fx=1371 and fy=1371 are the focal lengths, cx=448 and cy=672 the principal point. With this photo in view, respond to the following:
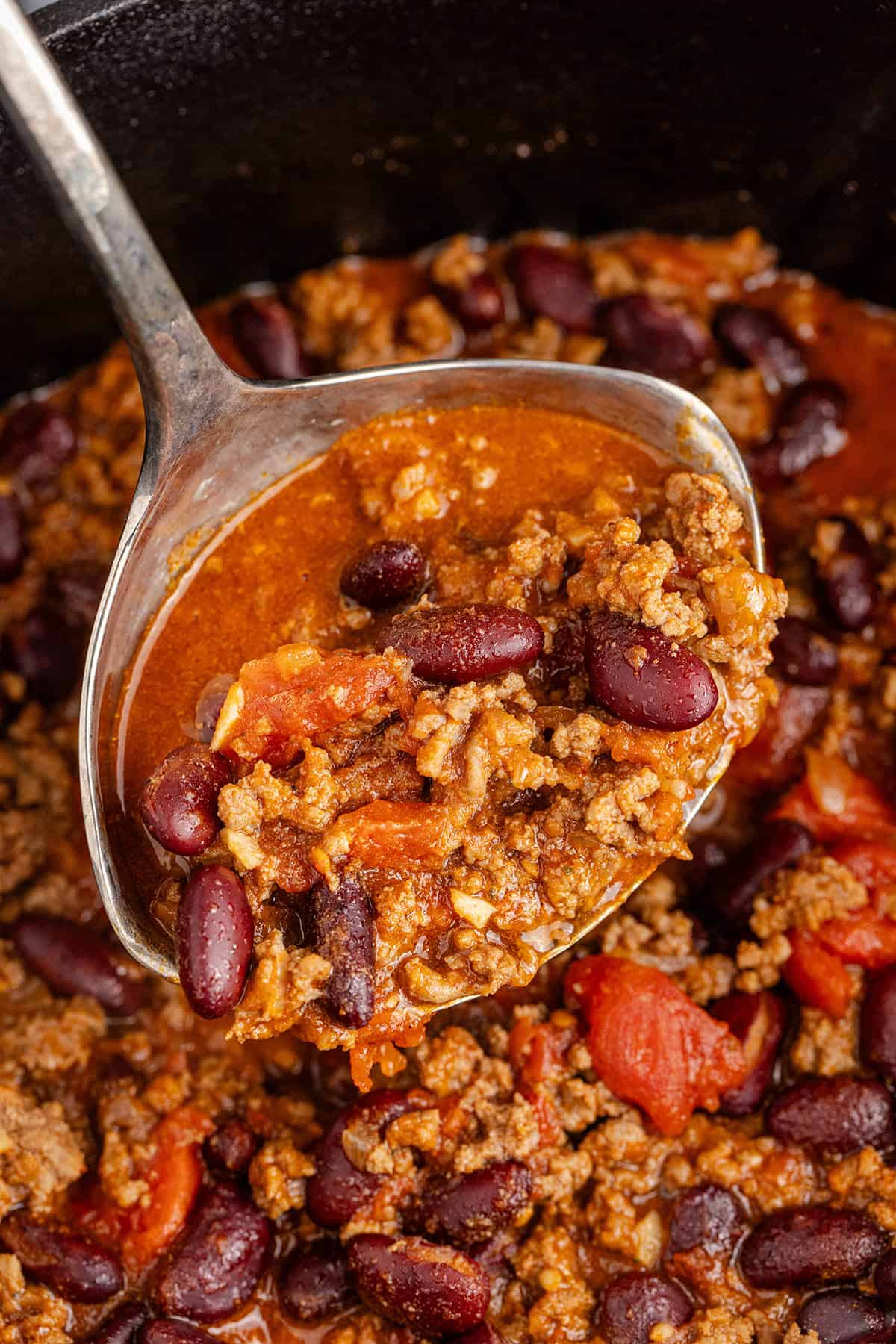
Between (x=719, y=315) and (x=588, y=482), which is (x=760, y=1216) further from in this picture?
(x=719, y=315)

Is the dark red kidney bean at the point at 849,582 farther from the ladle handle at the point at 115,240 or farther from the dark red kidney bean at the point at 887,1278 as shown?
the ladle handle at the point at 115,240

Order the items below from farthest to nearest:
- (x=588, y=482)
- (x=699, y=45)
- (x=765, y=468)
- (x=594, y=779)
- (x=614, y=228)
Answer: (x=614, y=228) → (x=765, y=468) → (x=699, y=45) → (x=588, y=482) → (x=594, y=779)

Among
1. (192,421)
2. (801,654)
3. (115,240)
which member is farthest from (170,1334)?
(115,240)

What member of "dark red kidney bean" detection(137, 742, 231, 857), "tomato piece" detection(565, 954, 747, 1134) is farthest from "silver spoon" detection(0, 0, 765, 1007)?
"tomato piece" detection(565, 954, 747, 1134)

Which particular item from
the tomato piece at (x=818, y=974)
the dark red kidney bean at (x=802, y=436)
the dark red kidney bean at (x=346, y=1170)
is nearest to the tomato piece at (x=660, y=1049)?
the tomato piece at (x=818, y=974)

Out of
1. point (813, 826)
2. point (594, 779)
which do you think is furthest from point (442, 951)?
point (813, 826)
